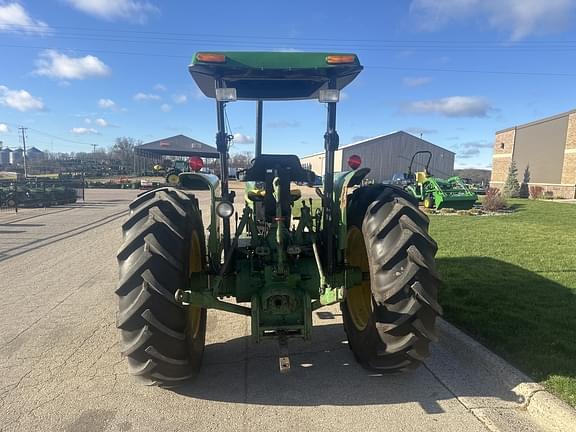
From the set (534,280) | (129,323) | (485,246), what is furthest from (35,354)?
(485,246)

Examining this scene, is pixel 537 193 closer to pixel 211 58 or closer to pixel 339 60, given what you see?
pixel 339 60

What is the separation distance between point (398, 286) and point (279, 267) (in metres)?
0.98

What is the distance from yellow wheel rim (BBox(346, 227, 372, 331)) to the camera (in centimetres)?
373

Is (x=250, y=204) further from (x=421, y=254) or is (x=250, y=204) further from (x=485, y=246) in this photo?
(x=485, y=246)

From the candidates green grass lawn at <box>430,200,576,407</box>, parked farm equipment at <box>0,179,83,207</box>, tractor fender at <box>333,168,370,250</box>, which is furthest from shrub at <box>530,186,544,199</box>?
parked farm equipment at <box>0,179,83,207</box>

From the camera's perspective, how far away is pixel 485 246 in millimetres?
8352

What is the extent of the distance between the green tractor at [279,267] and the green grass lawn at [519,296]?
43.4 inches

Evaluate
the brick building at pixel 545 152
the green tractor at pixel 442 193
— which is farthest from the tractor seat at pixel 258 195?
the brick building at pixel 545 152

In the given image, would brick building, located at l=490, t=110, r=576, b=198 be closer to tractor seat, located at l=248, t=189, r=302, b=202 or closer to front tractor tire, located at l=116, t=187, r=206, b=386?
tractor seat, located at l=248, t=189, r=302, b=202

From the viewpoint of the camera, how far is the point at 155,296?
9.21 feet

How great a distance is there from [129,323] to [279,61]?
2219 mm

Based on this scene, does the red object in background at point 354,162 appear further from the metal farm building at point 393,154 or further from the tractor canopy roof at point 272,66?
the metal farm building at point 393,154

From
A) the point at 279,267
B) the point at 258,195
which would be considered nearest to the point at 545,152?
the point at 258,195

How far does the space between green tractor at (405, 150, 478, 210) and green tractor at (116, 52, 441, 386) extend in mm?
12411
